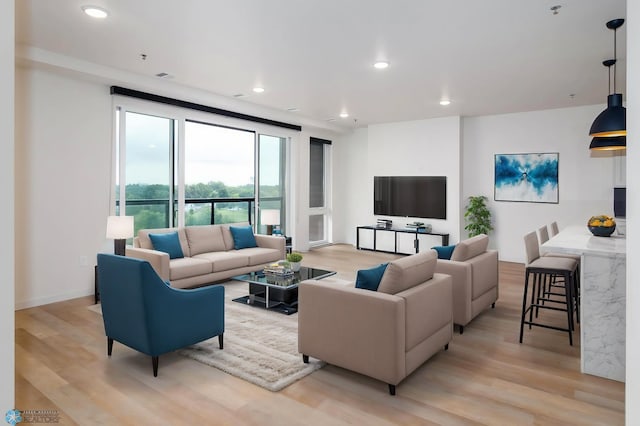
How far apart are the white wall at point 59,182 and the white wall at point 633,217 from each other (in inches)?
209

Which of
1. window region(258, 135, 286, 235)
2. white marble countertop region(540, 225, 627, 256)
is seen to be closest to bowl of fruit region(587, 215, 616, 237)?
white marble countertop region(540, 225, 627, 256)

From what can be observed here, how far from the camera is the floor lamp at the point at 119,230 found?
4.75 metres

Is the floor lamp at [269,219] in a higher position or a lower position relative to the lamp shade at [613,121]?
lower

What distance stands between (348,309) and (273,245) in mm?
3644

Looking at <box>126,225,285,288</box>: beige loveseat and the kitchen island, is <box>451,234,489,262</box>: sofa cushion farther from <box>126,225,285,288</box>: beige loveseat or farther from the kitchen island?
<box>126,225,285,288</box>: beige loveseat

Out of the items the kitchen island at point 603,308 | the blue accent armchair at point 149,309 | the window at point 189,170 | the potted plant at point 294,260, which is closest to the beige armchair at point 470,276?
the kitchen island at point 603,308

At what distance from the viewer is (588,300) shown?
3115 mm

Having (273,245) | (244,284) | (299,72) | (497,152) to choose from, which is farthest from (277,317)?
(497,152)

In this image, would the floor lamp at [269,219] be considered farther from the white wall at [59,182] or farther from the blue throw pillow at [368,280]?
the blue throw pillow at [368,280]

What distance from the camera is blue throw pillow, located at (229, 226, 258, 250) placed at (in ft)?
20.6

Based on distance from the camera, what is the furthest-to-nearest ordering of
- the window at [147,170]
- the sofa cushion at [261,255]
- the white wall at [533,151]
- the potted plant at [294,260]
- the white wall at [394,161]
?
the white wall at [394,161], the white wall at [533,151], the sofa cushion at [261,255], the window at [147,170], the potted plant at [294,260]

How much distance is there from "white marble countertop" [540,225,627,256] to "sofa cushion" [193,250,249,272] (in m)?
3.82

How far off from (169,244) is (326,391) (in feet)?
10.8
